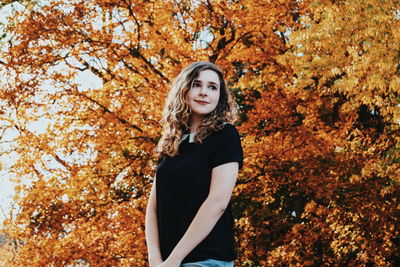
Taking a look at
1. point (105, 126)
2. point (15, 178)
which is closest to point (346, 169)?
point (105, 126)

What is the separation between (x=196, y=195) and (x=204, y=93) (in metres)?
0.50

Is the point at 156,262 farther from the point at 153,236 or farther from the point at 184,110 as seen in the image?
the point at 184,110

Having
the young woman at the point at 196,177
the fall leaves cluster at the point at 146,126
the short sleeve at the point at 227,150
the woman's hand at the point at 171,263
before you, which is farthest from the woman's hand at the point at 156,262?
the fall leaves cluster at the point at 146,126

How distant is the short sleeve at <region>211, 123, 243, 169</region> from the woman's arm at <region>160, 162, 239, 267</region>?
0.11ft

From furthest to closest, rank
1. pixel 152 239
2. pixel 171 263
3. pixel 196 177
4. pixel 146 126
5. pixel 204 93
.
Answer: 1. pixel 146 126
2. pixel 204 93
3. pixel 152 239
4. pixel 196 177
5. pixel 171 263

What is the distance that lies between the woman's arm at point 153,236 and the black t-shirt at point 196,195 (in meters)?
0.03

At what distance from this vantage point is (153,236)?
6.70ft

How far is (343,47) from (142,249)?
5.73 m

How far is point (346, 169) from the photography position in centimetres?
956

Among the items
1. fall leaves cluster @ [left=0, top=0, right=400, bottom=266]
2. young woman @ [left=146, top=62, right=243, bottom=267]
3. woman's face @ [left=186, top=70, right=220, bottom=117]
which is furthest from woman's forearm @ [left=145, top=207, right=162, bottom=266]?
fall leaves cluster @ [left=0, top=0, right=400, bottom=266]

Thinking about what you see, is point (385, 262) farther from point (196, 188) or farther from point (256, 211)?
point (196, 188)

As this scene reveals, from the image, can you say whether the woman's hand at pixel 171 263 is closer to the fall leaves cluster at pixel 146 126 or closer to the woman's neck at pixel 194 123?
the woman's neck at pixel 194 123

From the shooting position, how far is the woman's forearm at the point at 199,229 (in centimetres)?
181

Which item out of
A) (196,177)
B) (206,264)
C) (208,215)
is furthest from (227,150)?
(206,264)
